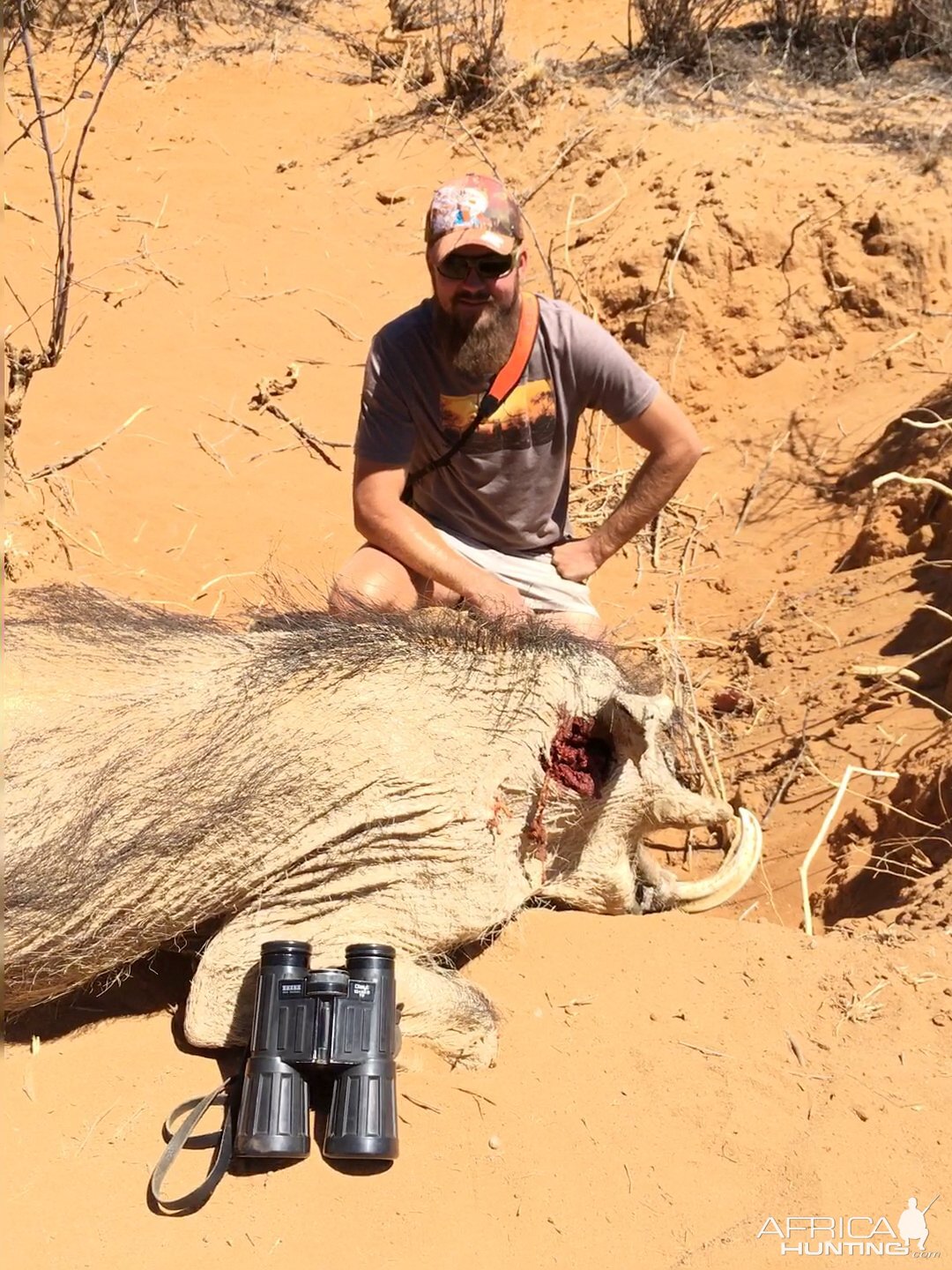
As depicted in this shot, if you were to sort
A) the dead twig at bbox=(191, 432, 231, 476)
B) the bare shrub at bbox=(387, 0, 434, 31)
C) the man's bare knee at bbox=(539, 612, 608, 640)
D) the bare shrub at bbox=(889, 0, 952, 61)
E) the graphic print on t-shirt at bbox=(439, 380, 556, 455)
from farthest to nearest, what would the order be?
the bare shrub at bbox=(387, 0, 434, 31) → the bare shrub at bbox=(889, 0, 952, 61) → the dead twig at bbox=(191, 432, 231, 476) → the graphic print on t-shirt at bbox=(439, 380, 556, 455) → the man's bare knee at bbox=(539, 612, 608, 640)

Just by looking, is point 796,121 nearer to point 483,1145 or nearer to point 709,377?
point 709,377

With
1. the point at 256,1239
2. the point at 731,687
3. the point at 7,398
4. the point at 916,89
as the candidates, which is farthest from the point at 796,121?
the point at 256,1239

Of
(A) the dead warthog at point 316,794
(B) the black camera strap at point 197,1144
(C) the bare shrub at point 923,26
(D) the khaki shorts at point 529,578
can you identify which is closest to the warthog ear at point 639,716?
(A) the dead warthog at point 316,794

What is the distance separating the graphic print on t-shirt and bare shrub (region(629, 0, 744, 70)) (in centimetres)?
557

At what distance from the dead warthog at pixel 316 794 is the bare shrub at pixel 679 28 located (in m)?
6.50

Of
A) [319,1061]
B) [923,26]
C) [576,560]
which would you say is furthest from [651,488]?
[923,26]

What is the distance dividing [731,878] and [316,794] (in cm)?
125

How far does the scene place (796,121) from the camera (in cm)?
773

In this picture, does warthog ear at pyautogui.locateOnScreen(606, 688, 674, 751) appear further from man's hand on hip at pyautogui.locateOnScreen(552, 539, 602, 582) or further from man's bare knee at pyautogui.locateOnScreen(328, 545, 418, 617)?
man's hand on hip at pyautogui.locateOnScreen(552, 539, 602, 582)

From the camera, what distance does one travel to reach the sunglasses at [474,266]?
3.73 metres

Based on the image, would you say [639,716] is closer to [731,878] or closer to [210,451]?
[731,878]

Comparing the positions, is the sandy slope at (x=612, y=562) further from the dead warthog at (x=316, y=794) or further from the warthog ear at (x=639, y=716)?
the warthog ear at (x=639, y=716)

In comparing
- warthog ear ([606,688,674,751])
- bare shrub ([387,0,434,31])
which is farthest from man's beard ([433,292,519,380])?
bare shrub ([387,0,434,31])

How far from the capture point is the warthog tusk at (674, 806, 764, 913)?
11.5 ft
